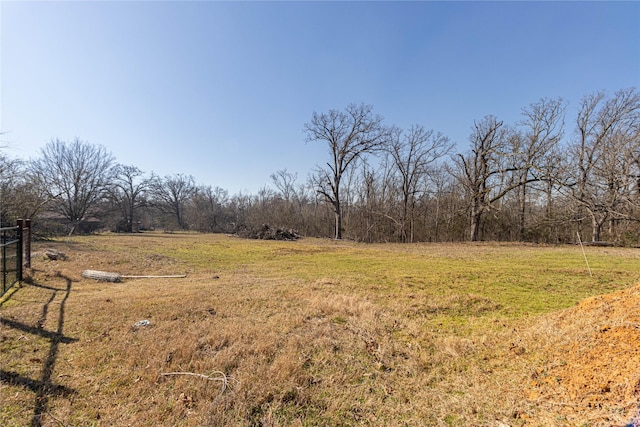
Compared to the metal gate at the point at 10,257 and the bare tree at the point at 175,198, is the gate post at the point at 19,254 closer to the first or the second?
the metal gate at the point at 10,257

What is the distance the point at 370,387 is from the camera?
290 cm

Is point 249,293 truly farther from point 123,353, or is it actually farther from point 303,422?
point 303,422

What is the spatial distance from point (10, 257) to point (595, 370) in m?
10.5

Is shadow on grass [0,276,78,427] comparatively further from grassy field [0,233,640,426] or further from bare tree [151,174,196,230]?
bare tree [151,174,196,230]

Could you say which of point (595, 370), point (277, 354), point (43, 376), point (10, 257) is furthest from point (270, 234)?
point (595, 370)

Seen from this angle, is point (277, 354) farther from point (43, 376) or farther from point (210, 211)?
point (210, 211)

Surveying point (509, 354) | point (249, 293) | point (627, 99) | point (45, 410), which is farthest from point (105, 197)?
point (627, 99)

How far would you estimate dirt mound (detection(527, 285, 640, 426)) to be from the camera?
1963 millimetres

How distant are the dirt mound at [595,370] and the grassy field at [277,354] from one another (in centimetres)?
8

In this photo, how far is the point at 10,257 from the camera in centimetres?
643

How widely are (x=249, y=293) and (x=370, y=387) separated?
14.0 feet

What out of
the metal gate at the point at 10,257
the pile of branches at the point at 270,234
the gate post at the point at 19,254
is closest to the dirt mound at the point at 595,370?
the metal gate at the point at 10,257

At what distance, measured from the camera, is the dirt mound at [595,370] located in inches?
77.3

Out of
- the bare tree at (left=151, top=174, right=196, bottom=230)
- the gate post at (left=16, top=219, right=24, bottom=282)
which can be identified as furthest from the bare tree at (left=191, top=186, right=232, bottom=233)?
the gate post at (left=16, top=219, right=24, bottom=282)
